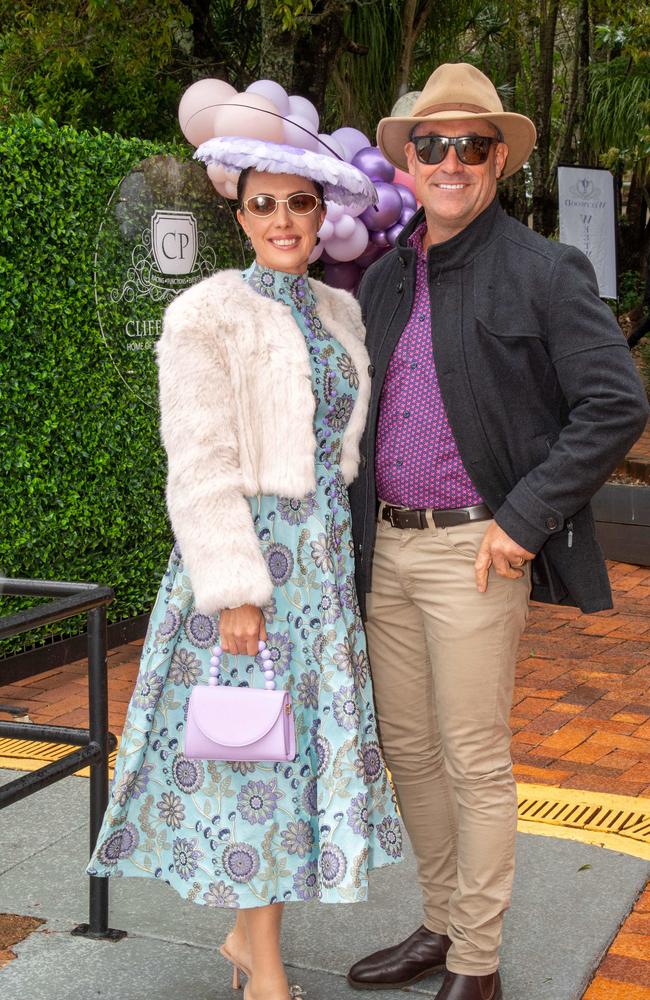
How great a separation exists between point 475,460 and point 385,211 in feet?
13.6

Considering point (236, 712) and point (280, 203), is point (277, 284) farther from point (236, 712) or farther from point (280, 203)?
point (236, 712)

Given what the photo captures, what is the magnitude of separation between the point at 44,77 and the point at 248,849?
959 centimetres

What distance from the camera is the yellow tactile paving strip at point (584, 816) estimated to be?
3.89 m

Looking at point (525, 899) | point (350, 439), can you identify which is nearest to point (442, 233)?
point (350, 439)

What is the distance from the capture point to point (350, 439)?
2.91 meters

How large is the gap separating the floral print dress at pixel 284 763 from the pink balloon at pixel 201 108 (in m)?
3.29

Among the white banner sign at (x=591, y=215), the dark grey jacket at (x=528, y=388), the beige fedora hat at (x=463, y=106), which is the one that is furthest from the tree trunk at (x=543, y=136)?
the dark grey jacket at (x=528, y=388)

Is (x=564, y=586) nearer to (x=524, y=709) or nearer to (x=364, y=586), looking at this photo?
(x=364, y=586)

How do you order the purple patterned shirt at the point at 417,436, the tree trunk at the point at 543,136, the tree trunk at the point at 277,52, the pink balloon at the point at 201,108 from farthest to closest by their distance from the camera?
the tree trunk at the point at 543,136
the tree trunk at the point at 277,52
the pink balloon at the point at 201,108
the purple patterned shirt at the point at 417,436

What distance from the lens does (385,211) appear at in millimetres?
6676

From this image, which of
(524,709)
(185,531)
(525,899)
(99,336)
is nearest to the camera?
(185,531)

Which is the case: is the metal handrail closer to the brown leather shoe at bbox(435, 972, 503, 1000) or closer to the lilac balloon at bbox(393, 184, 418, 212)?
the brown leather shoe at bbox(435, 972, 503, 1000)

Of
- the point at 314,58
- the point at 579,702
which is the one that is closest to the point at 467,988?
the point at 579,702

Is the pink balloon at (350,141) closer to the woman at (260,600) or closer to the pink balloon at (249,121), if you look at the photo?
the pink balloon at (249,121)
